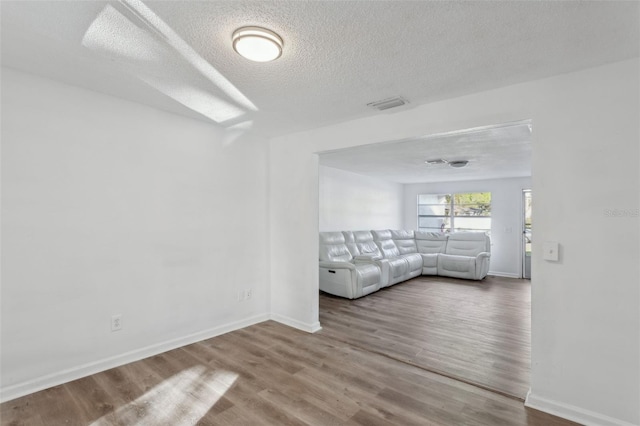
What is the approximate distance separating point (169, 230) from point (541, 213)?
10.5 feet

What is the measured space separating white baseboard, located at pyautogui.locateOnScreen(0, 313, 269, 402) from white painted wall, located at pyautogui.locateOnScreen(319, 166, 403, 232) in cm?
317

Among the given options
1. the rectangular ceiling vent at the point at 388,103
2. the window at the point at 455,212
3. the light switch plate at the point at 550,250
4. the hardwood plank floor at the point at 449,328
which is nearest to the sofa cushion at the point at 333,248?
the hardwood plank floor at the point at 449,328

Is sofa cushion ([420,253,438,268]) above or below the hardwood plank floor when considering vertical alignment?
above

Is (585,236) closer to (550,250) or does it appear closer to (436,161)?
(550,250)

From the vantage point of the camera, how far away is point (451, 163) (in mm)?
5355

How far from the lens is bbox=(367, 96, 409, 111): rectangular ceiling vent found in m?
2.62

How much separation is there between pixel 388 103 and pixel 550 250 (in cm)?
168

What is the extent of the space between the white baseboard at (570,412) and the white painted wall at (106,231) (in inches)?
112

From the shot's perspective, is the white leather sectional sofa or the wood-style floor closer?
the wood-style floor

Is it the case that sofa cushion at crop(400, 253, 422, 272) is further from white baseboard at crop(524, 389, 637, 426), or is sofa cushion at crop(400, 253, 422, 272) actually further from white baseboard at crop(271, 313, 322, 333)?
white baseboard at crop(524, 389, 637, 426)

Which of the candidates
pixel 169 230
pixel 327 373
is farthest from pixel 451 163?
pixel 169 230

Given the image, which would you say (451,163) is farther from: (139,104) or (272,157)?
(139,104)

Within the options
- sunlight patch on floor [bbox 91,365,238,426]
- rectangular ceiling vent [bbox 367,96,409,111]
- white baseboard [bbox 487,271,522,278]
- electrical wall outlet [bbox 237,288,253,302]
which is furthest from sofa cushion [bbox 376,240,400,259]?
sunlight patch on floor [bbox 91,365,238,426]

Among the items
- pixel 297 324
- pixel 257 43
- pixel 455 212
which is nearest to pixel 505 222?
pixel 455 212
